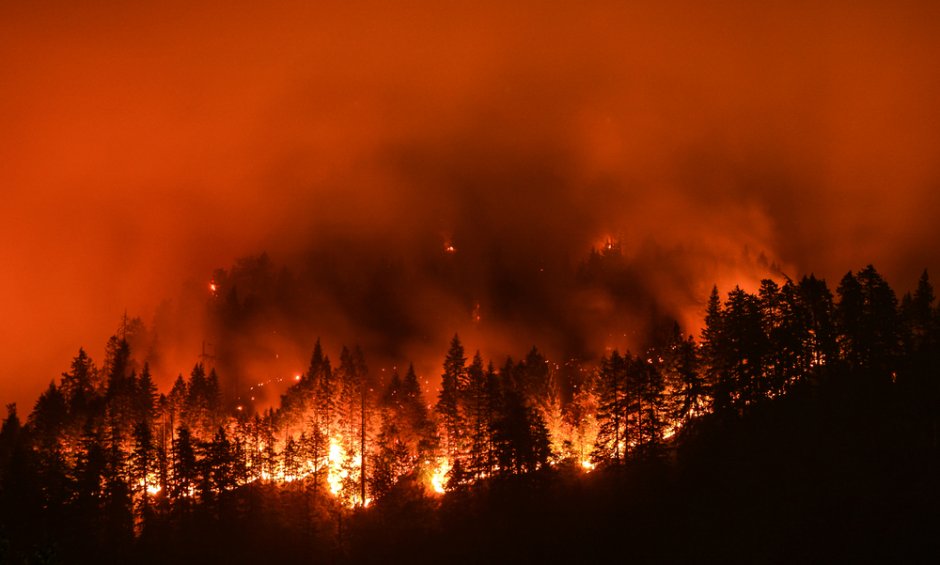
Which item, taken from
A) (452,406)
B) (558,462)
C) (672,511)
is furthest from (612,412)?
(452,406)

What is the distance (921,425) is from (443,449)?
5692 cm

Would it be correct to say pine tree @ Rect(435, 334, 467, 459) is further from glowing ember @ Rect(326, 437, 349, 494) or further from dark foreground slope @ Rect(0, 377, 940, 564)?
glowing ember @ Rect(326, 437, 349, 494)

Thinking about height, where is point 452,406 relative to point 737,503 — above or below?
above

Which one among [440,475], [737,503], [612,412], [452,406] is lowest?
[737,503]

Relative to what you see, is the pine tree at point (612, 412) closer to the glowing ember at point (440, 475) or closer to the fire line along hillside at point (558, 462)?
the fire line along hillside at point (558, 462)

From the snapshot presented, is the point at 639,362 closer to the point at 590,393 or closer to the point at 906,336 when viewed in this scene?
the point at 590,393

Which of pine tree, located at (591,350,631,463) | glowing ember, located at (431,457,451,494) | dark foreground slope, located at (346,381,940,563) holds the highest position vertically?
pine tree, located at (591,350,631,463)

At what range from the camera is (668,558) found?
73.7 m

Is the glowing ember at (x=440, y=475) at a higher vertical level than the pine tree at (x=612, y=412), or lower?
lower

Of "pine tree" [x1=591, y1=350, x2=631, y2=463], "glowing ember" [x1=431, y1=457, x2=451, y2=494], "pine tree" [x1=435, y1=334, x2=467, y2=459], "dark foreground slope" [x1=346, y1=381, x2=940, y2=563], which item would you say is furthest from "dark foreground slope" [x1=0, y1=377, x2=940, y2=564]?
"pine tree" [x1=435, y1=334, x2=467, y2=459]

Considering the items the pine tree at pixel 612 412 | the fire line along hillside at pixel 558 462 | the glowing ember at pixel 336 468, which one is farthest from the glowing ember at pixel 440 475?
the pine tree at pixel 612 412

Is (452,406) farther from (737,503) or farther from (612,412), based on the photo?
(737,503)

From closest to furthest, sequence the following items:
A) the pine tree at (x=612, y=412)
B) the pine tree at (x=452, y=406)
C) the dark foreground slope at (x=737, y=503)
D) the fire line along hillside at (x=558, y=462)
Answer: the dark foreground slope at (x=737, y=503), the fire line along hillside at (x=558, y=462), the pine tree at (x=612, y=412), the pine tree at (x=452, y=406)

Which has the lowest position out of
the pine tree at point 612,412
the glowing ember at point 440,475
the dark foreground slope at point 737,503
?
the dark foreground slope at point 737,503
